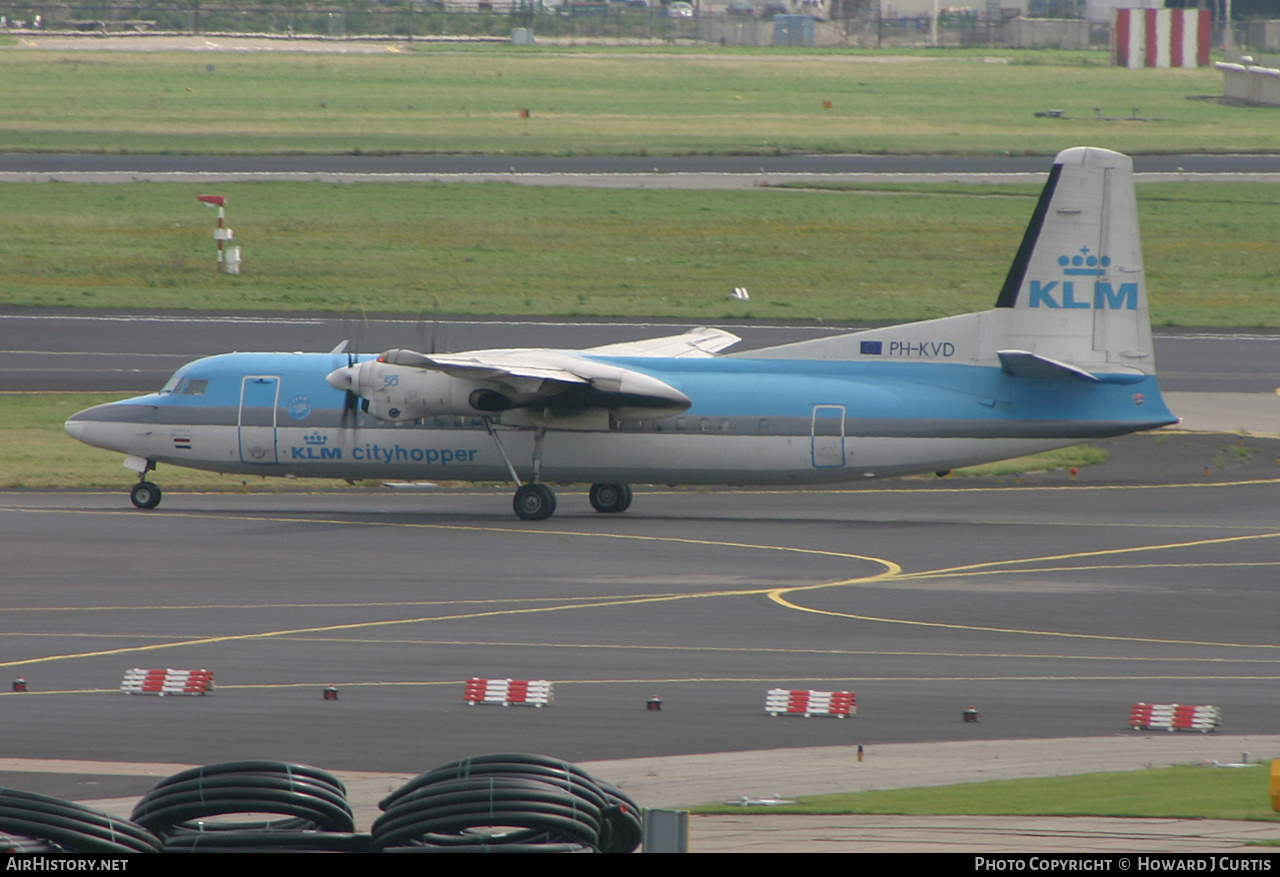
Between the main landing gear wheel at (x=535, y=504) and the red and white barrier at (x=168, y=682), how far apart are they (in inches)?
509

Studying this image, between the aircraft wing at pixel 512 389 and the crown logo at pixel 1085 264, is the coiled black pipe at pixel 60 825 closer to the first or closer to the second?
the aircraft wing at pixel 512 389

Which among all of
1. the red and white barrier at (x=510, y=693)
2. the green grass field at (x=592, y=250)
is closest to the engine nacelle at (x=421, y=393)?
the red and white barrier at (x=510, y=693)

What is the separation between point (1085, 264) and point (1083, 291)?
544 mm

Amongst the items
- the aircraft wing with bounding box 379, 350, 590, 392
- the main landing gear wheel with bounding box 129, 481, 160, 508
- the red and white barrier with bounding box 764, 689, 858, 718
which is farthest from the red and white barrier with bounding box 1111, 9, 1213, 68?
the red and white barrier with bounding box 764, 689, 858, 718

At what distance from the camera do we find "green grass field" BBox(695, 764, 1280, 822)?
14.2 metres

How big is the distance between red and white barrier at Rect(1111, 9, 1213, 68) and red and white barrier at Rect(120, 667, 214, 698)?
157455 mm

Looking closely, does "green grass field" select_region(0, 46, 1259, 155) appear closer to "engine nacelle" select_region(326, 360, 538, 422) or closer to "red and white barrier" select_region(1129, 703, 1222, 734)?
"engine nacelle" select_region(326, 360, 538, 422)

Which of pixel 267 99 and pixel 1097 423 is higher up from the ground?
pixel 267 99

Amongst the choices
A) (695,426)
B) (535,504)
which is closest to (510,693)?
(535,504)

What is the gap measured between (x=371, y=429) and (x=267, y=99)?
103m
